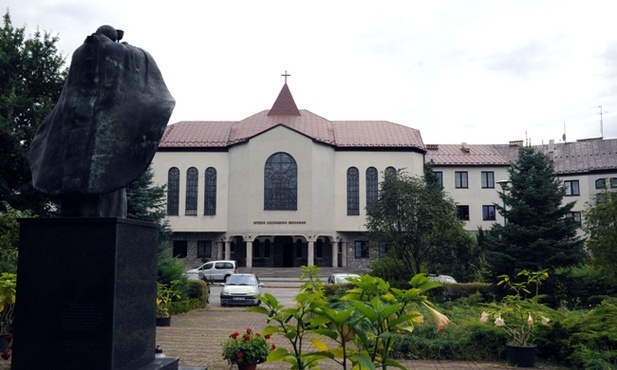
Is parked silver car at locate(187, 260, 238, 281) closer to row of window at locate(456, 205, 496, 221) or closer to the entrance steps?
the entrance steps

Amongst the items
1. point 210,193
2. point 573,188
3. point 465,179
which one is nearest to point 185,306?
point 210,193

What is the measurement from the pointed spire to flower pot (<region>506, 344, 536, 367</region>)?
134 ft

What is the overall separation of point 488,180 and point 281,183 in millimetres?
20242

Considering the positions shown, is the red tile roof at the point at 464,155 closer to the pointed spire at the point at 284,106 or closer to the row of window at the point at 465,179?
the row of window at the point at 465,179

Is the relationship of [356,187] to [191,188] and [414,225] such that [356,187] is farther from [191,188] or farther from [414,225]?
[414,225]

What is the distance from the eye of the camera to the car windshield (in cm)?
2222

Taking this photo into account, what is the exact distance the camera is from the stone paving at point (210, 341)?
897 centimetres

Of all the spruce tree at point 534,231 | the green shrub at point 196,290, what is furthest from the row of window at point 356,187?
the green shrub at point 196,290

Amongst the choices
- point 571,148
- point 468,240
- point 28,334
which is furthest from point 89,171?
point 571,148

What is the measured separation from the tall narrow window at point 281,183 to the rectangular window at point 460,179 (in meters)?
16.4

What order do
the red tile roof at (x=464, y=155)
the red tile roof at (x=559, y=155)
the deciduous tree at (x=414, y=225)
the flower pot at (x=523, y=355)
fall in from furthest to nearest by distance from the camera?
the red tile roof at (x=559, y=155) → the red tile roof at (x=464, y=155) → the deciduous tree at (x=414, y=225) → the flower pot at (x=523, y=355)

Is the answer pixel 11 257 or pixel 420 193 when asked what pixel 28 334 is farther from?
pixel 420 193

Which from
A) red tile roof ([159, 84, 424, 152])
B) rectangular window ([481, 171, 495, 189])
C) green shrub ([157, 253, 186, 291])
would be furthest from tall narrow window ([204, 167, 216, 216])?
green shrub ([157, 253, 186, 291])

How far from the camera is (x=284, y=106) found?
Answer: 49.0 m
